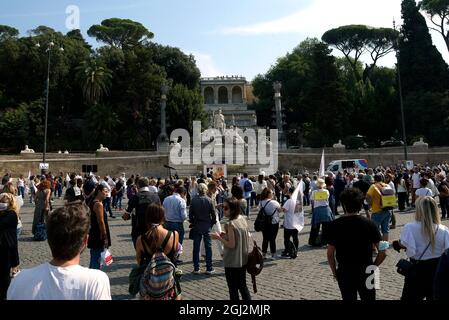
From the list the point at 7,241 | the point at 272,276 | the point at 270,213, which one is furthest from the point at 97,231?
the point at 270,213

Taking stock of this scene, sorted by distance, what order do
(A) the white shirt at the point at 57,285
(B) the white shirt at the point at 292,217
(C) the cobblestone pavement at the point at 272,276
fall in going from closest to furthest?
(A) the white shirt at the point at 57,285
(C) the cobblestone pavement at the point at 272,276
(B) the white shirt at the point at 292,217

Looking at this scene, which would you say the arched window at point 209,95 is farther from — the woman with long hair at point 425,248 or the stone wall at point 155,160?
the woman with long hair at point 425,248

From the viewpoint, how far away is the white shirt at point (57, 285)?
7.89ft

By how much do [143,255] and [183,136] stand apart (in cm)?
4668

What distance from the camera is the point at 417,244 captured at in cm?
426

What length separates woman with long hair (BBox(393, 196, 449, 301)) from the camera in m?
4.18

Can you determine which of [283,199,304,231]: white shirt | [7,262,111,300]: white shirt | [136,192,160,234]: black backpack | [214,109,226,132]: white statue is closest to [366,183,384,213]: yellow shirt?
[283,199,304,231]: white shirt

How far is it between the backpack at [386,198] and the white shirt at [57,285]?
7.04m

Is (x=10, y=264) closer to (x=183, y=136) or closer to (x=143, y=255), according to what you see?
(x=143, y=255)

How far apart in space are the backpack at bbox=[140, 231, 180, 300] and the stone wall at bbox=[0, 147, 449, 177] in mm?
35903

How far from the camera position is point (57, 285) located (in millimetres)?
2422

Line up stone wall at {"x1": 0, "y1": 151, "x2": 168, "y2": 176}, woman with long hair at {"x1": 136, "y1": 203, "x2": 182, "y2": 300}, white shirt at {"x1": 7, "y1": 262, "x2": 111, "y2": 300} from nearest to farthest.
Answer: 1. white shirt at {"x1": 7, "y1": 262, "x2": 111, "y2": 300}
2. woman with long hair at {"x1": 136, "y1": 203, "x2": 182, "y2": 300}
3. stone wall at {"x1": 0, "y1": 151, "x2": 168, "y2": 176}

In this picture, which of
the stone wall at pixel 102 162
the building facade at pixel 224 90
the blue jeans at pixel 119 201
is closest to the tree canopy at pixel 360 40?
the building facade at pixel 224 90

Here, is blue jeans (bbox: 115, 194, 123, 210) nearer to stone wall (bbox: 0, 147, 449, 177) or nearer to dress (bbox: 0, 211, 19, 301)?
dress (bbox: 0, 211, 19, 301)
